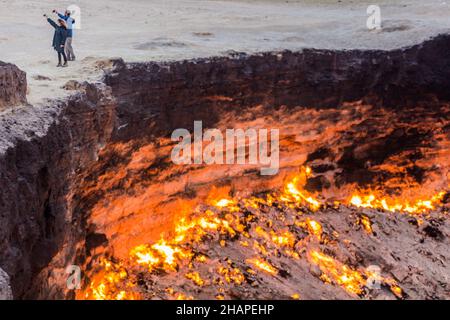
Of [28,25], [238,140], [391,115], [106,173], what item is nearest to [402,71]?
[391,115]

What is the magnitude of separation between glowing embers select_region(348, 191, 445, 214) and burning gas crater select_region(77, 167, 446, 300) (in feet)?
1.05

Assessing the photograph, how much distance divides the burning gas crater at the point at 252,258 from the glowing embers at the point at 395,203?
320 millimetres

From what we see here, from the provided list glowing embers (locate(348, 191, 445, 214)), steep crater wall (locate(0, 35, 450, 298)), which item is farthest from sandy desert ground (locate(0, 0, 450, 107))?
→ glowing embers (locate(348, 191, 445, 214))

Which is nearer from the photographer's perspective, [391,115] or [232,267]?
[232,267]

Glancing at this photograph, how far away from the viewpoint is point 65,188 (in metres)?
5.59

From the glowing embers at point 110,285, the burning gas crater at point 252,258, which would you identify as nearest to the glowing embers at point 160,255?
the burning gas crater at point 252,258

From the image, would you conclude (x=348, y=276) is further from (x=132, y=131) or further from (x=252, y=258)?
(x=132, y=131)

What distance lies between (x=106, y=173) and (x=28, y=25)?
653 cm

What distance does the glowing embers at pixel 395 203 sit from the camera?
11036 mm

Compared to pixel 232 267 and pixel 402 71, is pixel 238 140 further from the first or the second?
pixel 402 71

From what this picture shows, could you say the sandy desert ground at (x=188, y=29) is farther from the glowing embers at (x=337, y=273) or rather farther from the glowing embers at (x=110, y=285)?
the glowing embers at (x=337, y=273)

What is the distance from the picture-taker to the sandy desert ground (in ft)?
26.7

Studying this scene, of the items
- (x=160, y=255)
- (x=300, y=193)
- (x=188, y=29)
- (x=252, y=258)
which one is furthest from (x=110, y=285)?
(x=188, y=29)

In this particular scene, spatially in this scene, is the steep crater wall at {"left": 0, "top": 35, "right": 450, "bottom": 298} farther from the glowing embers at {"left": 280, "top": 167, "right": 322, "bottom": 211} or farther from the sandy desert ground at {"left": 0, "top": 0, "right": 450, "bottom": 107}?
the glowing embers at {"left": 280, "top": 167, "right": 322, "bottom": 211}
